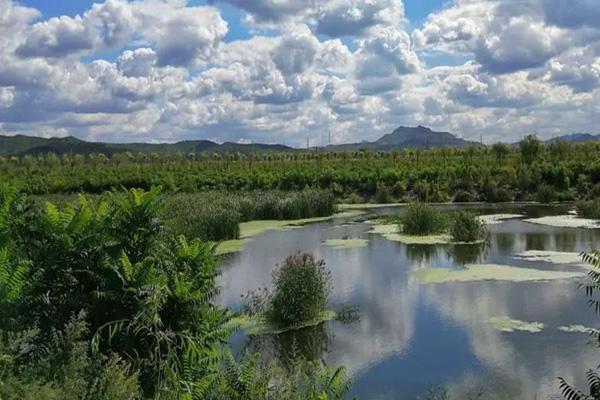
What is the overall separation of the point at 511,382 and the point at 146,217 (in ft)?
16.8

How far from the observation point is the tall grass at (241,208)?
21812 mm

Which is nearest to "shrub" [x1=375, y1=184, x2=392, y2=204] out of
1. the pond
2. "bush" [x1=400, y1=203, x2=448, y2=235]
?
"bush" [x1=400, y1=203, x2=448, y2=235]

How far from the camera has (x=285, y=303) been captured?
11062mm

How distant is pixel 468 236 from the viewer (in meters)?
19.5

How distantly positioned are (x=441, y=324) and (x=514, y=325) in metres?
1.19

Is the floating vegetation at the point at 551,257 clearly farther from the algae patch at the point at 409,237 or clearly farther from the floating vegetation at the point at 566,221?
the floating vegetation at the point at 566,221

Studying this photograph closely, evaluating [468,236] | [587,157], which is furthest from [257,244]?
[587,157]

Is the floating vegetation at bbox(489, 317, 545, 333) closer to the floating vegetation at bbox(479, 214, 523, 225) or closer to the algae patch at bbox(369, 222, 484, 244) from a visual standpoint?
the algae patch at bbox(369, 222, 484, 244)

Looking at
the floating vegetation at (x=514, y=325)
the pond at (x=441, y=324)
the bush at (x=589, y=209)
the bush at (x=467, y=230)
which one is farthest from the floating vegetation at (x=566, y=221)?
the floating vegetation at (x=514, y=325)

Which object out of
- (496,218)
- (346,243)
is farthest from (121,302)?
(496,218)

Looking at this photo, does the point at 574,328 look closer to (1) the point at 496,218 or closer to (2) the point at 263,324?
(2) the point at 263,324

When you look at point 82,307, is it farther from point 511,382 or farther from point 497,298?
point 497,298

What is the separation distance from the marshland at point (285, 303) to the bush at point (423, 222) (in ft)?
0.14

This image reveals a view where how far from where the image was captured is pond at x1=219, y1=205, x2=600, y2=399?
330 inches
